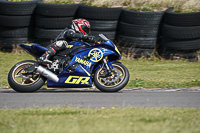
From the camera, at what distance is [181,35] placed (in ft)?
38.7

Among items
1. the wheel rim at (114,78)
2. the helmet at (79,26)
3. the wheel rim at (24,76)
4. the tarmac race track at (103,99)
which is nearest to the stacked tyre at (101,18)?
the helmet at (79,26)

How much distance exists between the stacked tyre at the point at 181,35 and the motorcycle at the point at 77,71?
481 centimetres

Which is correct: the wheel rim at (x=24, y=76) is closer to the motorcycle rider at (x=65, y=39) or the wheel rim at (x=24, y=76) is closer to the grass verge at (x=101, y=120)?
the motorcycle rider at (x=65, y=39)

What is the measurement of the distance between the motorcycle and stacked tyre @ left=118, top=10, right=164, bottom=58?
4.76m

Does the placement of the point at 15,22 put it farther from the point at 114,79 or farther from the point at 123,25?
the point at 114,79

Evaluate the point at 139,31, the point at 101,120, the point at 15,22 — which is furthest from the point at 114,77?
the point at 15,22

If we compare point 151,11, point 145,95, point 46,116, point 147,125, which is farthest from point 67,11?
point 147,125

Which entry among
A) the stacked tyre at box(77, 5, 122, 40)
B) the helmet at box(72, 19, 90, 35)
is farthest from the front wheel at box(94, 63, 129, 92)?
the stacked tyre at box(77, 5, 122, 40)

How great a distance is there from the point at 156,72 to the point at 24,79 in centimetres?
452

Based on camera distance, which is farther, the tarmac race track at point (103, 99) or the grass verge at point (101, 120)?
the tarmac race track at point (103, 99)

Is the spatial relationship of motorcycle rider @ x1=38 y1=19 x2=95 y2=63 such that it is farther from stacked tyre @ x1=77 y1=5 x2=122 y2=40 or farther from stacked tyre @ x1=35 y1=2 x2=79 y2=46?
stacked tyre @ x1=35 y1=2 x2=79 y2=46

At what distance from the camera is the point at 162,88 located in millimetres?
8352

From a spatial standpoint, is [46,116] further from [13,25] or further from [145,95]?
[13,25]

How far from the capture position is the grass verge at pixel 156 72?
871cm
